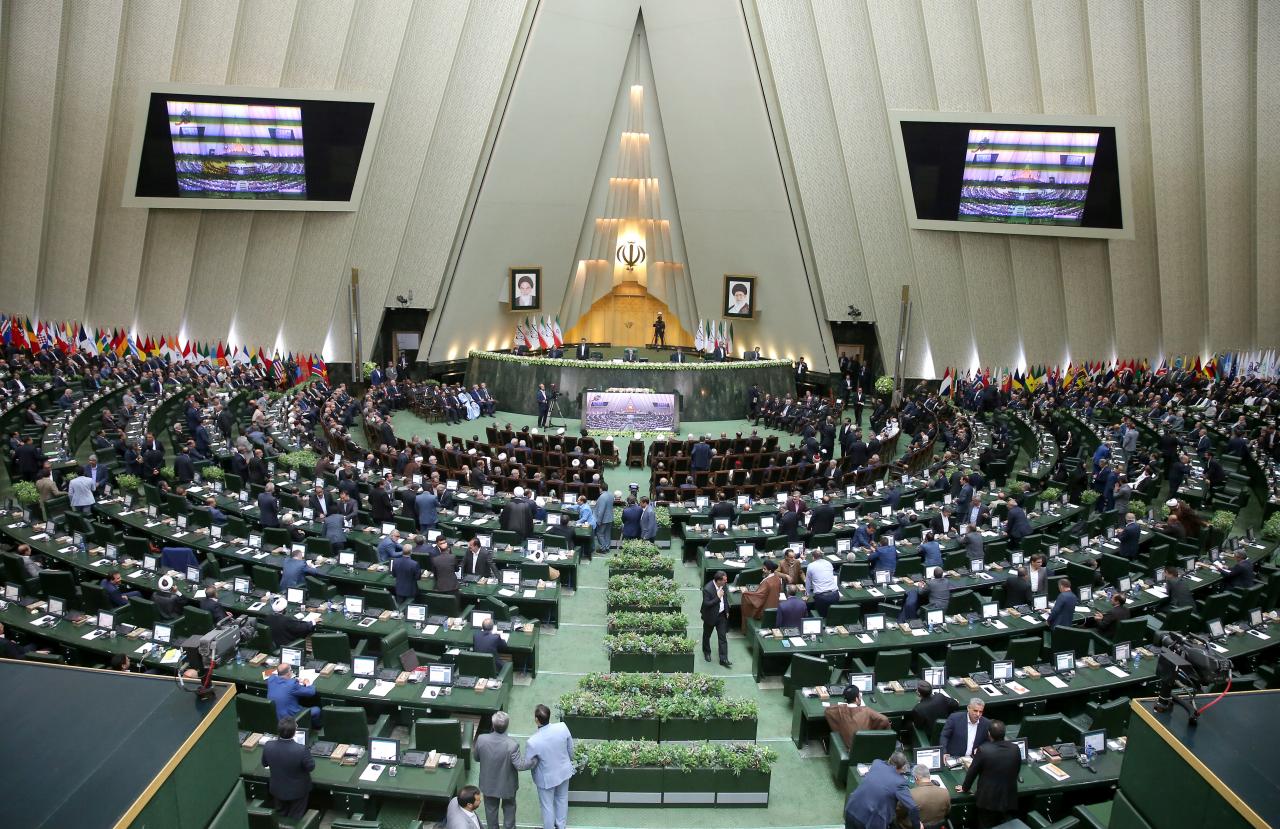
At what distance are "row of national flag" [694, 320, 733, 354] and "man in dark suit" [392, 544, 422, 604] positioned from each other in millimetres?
23135

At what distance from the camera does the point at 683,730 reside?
27.9ft

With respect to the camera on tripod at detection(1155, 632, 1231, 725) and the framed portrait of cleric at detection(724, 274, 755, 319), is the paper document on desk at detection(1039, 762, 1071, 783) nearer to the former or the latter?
the camera on tripod at detection(1155, 632, 1231, 725)

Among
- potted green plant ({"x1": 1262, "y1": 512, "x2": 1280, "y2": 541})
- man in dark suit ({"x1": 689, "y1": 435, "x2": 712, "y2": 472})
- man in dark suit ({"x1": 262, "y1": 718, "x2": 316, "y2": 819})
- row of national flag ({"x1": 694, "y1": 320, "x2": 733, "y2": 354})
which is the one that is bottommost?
man in dark suit ({"x1": 262, "y1": 718, "x2": 316, "y2": 819})

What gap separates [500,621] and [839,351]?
24.0 meters

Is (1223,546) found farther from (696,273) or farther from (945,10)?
(696,273)

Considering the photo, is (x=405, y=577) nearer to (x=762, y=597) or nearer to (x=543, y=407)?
(x=762, y=597)

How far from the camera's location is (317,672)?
366 inches

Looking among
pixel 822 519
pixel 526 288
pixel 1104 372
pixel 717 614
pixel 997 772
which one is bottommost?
pixel 997 772

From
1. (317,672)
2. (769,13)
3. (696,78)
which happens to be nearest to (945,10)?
(769,13)

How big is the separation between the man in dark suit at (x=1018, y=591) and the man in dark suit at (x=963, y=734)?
148 inches

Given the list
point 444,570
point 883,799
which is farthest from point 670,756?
point 444,570

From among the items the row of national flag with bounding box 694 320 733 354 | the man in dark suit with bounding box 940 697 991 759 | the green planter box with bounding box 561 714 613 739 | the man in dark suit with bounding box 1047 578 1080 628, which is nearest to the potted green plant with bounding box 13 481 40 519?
the green planter box with bounding box 561 714 613 739

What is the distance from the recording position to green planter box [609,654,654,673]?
10047mm

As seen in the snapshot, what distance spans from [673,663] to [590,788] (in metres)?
2.29
